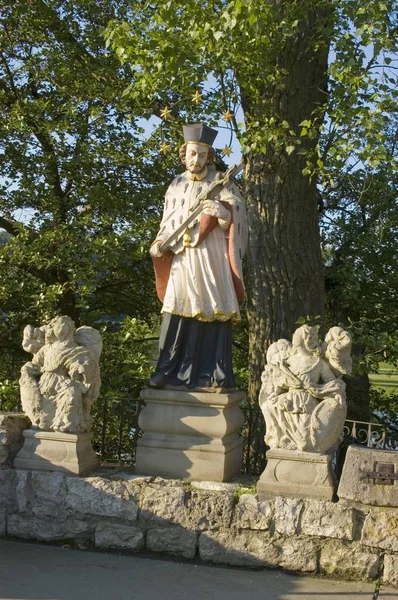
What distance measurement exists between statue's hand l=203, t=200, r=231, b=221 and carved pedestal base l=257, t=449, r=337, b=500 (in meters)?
1.84

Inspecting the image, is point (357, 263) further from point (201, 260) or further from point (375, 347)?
point (201, 260)

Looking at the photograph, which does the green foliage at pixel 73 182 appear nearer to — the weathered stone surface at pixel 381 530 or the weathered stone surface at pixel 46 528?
the weathered stone surface at pixel 46 528

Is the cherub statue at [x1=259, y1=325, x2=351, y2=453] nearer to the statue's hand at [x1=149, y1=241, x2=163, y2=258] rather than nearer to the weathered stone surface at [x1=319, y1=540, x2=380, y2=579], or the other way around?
the weathered stone surface at [x1=319, y1=540, x2=380, y2=579]

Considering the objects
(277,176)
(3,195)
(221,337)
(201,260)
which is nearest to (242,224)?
(201,260)

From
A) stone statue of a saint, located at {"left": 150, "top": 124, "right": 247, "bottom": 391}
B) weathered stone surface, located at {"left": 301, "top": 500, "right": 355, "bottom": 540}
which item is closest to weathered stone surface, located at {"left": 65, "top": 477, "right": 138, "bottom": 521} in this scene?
stone statue of a saint, located at {"left": 150, "top": 124, "right": 247, "bottom": 391}

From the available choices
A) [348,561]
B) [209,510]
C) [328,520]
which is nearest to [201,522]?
[209,510]

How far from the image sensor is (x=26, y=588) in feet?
15.8

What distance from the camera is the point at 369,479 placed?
5.17 m

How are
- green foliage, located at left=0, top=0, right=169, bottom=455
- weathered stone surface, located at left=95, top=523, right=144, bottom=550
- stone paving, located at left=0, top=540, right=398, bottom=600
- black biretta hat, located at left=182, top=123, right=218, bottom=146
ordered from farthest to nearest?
1. green foliage, located at left=0, top=0, right=169, bottom=455
2. black biretta hat, located at left=182, top=123, right=218, bottom=146
3. weathered stone surface, located at left=95, top=523, right=144, bottom=550
4. stone paving, located at left=0, top=540, right=398, bottom=600

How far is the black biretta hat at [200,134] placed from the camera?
6.12m

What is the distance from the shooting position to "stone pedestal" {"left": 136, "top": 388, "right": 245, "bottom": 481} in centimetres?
583

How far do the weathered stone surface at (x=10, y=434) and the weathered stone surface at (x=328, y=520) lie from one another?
2.36 meters

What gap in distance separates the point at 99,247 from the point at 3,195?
2.11 metres

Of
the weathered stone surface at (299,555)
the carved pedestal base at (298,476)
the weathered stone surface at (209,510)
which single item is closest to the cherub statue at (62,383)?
the weathered stone surface at (209,510)
